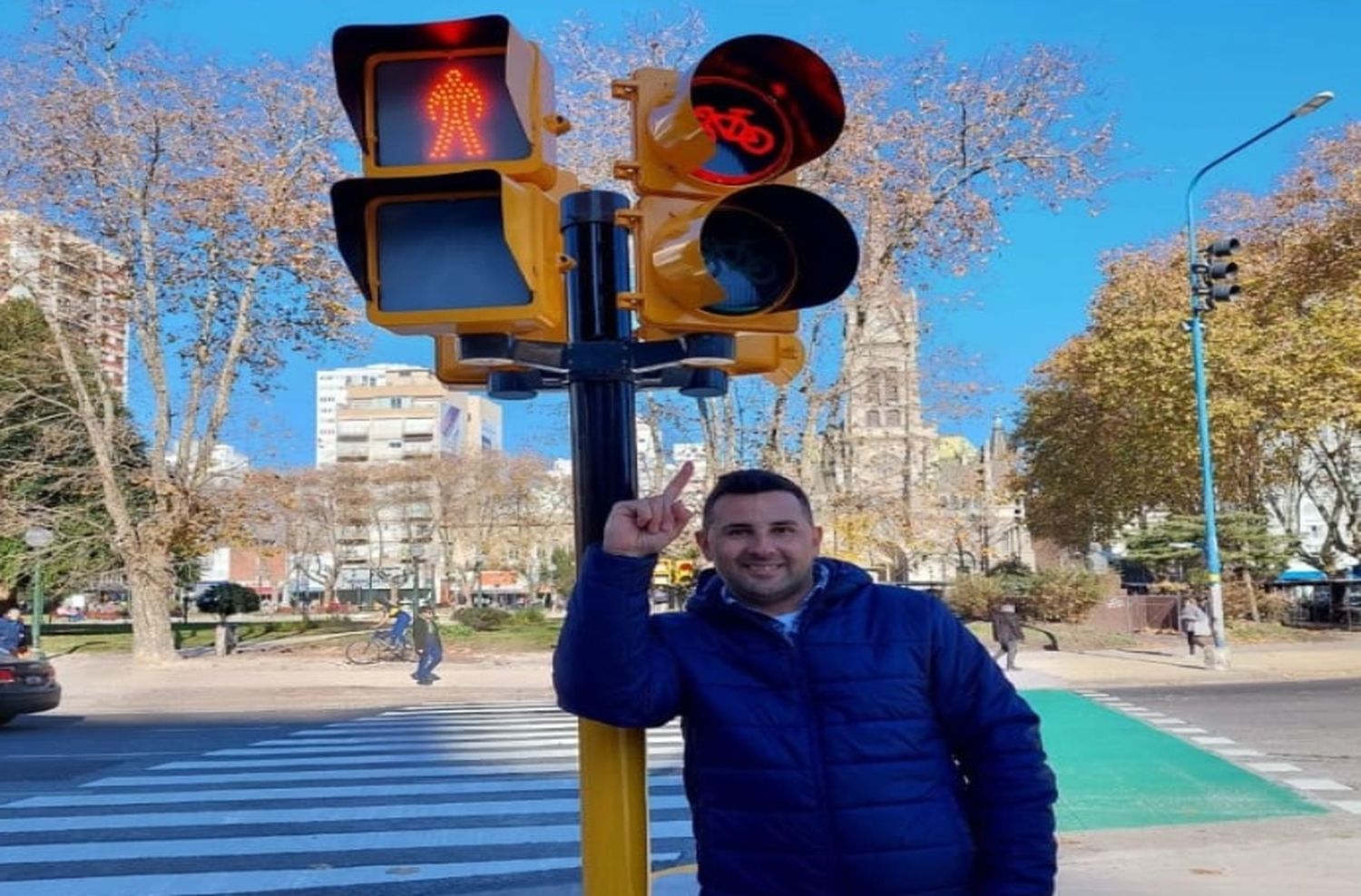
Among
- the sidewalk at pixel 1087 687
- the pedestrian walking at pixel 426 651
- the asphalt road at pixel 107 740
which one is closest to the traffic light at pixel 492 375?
the sidewalk at pixel 1087 687

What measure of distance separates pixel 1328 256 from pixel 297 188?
26.6m

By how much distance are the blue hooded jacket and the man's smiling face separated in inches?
1.8

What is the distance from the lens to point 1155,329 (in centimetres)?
3359

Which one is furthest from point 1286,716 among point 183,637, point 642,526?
point 183,637

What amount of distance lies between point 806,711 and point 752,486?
1.60 ft

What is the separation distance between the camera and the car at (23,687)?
15195 millimetres

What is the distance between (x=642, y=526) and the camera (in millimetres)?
2439

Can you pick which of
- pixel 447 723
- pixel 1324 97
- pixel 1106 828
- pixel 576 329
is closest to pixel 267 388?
pixel 447 723

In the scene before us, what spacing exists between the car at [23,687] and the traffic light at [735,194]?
15.0m

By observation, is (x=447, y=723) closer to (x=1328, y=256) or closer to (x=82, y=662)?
(x=82, y=662)

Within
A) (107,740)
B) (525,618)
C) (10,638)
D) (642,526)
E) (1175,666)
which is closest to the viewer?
(642,526)

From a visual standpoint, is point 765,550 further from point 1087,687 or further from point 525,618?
point 525,618

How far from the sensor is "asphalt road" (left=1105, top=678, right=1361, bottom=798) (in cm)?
1163

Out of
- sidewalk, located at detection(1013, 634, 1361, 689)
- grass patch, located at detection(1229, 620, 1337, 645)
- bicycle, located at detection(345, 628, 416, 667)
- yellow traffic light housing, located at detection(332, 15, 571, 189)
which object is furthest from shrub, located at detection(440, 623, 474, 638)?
yellow traffic light housing, located at detection(332, 15, 571, 189)
